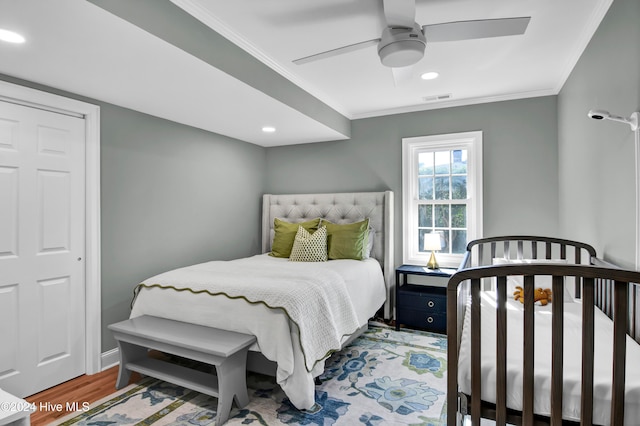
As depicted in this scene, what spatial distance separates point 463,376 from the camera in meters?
1.42

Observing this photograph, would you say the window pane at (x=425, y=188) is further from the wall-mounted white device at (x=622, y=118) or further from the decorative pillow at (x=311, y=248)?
the wall-mounted white device at (x=622, y=118)

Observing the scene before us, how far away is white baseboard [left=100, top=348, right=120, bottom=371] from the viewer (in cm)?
289

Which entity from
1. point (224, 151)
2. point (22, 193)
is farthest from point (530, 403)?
point (224, 151)

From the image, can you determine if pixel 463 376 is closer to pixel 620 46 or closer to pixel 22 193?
pixel 620 46

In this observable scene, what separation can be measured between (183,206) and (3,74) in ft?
5.61

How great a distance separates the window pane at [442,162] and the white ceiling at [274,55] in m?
0.66

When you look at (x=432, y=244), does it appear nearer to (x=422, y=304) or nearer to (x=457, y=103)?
(x=422, y=304)

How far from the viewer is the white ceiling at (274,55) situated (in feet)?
A: 6.15

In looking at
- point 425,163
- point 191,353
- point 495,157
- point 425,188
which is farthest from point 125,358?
point 495,157

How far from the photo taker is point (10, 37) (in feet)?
6.05

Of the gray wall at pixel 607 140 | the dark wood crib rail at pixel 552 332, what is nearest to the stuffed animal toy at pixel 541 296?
the gray wall at pixel 607 140

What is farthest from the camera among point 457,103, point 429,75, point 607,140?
point 457,103

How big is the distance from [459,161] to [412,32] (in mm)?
2327

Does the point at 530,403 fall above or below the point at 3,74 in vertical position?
below
